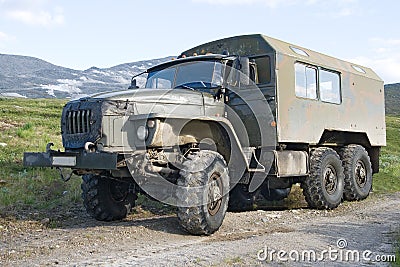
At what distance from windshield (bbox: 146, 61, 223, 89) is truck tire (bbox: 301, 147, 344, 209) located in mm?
2985

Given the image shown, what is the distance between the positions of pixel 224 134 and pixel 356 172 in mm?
5124

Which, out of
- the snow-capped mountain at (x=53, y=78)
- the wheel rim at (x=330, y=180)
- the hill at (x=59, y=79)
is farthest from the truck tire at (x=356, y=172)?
the hill at (x=59, y=79)

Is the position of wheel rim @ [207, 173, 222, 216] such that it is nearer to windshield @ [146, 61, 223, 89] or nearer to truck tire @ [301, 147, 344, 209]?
windshield @ [146, 61, 223, 89]

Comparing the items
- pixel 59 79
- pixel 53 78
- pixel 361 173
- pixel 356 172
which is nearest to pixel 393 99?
pixel 59 79

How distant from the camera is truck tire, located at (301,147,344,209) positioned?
10414 mm

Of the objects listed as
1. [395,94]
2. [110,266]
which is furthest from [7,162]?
[395,94]

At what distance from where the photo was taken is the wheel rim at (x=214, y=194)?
7.61m

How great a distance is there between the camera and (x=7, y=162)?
1277 centimetres

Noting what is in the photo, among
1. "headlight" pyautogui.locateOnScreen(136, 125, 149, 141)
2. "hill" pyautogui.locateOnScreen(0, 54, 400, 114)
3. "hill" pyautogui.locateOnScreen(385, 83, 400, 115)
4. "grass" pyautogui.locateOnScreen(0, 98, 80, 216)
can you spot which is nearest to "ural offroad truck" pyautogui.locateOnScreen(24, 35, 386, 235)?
"headlight" pyautogui.locateOnScreen(136, 125, 149, 141)

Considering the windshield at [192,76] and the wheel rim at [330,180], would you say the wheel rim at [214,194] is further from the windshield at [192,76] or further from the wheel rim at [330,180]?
the wheel rim at [330,180]

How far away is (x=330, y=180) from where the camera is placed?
35.8ft

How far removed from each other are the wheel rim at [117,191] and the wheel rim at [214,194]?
2.05 m

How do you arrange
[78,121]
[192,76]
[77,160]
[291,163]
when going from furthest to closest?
[291,163] < [192,76] < [78,121] < [77,160]

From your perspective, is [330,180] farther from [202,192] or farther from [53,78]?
[53,78]
